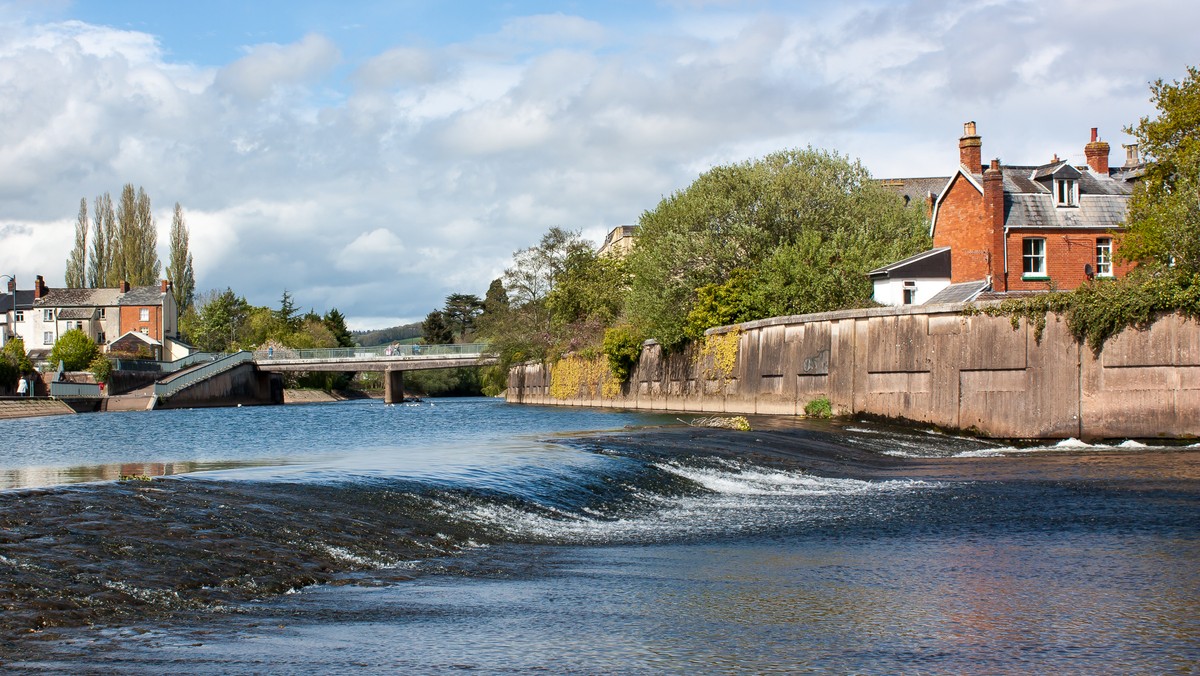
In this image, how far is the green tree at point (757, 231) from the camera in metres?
55.9

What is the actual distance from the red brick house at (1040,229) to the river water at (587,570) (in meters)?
28.1

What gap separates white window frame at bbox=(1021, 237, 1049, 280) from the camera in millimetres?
47469

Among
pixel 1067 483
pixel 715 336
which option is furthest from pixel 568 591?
pixel 715 336

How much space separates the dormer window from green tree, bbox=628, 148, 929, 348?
929cm

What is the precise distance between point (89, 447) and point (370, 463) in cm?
1561

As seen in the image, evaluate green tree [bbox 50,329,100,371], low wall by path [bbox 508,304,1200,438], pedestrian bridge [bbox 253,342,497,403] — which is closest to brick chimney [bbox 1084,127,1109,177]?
low wall by path [bbox 508,304,1200,438]

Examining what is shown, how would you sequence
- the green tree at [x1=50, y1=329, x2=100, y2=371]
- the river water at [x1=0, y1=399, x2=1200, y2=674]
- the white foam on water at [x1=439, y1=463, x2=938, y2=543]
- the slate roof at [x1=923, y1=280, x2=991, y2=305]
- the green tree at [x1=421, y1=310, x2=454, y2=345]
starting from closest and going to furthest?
the river water at [x1=0, y1=399, x2=1200, y2=674]
the white foam on water at [x1=439, y1=463, x2=938, y2=543]
the slate roof at [x1=923, y1=280, x2=991, y2=305]
the green tree at [x1=50, y1=329, x2=100, y2=371]
the green tree at [x1=421, y1=310, x2=454, y2=345]

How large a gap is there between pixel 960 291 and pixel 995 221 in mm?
3386

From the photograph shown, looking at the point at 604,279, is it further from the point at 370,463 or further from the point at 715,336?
the point at 370,463

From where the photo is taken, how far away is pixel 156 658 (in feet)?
23.7

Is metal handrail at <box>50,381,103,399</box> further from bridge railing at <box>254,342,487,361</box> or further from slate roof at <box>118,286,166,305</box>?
slate roof at <box>118,286,166,305</box>

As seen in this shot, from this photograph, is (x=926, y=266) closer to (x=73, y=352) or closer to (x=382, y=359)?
(x=382, y=359)

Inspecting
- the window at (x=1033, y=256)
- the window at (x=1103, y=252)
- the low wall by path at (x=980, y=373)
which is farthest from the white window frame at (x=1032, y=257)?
the low wall by path at (x=980, y=373)

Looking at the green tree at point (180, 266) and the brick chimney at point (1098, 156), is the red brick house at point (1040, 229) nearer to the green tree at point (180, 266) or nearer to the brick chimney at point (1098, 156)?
the brick chimney at point (1098, 156)
